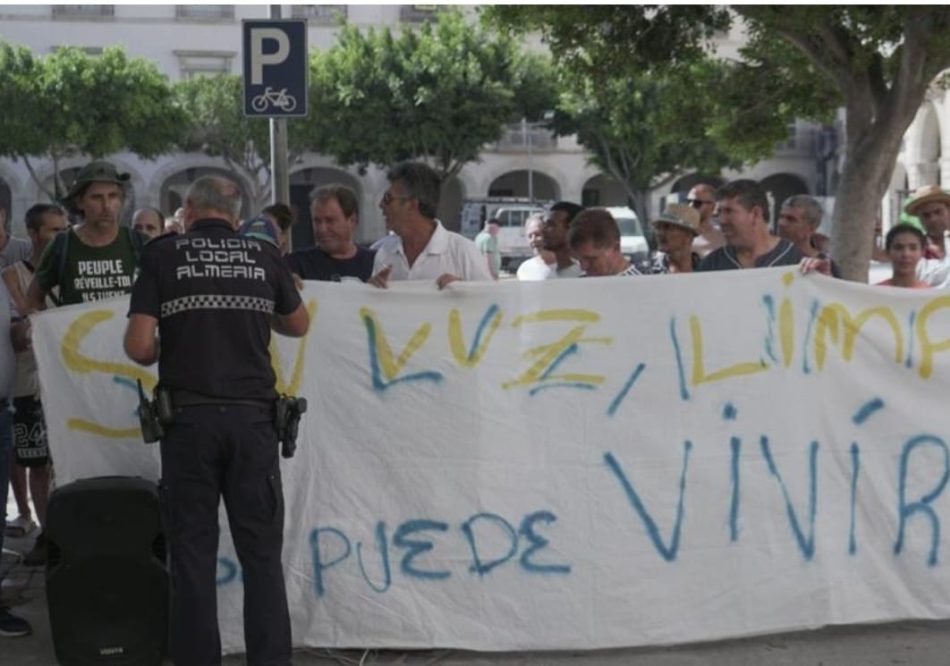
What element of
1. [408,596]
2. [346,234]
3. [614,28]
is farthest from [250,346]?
[614,28]

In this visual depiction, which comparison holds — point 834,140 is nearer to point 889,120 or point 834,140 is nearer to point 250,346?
point 889,120

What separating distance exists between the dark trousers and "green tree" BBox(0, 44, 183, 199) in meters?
37.6

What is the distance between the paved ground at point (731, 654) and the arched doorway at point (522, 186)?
48.9 metres

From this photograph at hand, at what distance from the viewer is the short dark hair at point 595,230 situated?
538cm

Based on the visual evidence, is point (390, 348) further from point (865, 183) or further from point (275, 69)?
point (865, 183)

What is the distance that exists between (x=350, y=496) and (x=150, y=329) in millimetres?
1094

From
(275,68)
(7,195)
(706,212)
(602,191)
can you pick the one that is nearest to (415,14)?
(602,191)

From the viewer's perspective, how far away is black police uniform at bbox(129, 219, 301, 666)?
420cm

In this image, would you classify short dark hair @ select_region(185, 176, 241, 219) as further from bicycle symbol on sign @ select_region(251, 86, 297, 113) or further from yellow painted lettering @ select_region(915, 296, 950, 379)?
bicycle symbol on sign @ select_region(251, 86, 297, 113)

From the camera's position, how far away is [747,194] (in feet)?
18.1

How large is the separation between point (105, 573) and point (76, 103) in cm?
3764

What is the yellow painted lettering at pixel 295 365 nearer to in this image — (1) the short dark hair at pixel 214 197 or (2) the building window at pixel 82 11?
(1) the short dark hair at pixel 214 197

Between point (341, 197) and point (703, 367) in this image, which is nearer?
point (703, 367)

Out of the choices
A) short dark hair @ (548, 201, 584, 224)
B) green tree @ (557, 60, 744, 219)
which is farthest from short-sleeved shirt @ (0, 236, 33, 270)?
green tree @ (557, 60, 744, 219)
